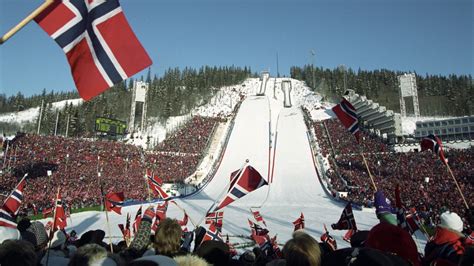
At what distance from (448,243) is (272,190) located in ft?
101

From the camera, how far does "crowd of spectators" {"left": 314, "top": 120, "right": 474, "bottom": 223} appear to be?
20.7 metres

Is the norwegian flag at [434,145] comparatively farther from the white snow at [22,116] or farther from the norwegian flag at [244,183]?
the white snow at [22,116]

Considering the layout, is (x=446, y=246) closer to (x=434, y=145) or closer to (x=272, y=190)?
(x=434, y=145)

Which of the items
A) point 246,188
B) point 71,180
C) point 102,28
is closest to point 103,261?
point 102,28

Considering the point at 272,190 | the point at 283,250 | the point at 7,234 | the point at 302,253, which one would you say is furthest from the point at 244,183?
the point at 272,190

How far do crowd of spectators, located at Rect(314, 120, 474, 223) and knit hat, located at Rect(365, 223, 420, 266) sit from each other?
61.4 feet

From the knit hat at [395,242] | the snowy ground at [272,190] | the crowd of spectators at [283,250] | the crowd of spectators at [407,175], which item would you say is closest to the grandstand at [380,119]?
the crowd of spectators at [407,175]

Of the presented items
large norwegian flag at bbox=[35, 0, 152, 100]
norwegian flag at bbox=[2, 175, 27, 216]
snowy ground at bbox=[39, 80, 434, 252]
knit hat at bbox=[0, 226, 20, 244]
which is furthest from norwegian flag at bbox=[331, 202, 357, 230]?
snowy ground at bbox=[39, 80, 434, 252]

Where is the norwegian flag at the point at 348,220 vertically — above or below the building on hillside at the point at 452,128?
below

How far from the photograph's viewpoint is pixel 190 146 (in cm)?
5006

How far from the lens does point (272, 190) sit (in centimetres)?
3325

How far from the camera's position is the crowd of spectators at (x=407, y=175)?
20.7 metres

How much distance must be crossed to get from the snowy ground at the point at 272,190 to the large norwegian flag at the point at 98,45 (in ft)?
37.3

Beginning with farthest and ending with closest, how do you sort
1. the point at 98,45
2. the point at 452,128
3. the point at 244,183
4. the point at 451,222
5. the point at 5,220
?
1. the point at 452,128
2. the point at 244,183
3. the point at 5,220
4. the point at 98,45
5. the point at 451,222
